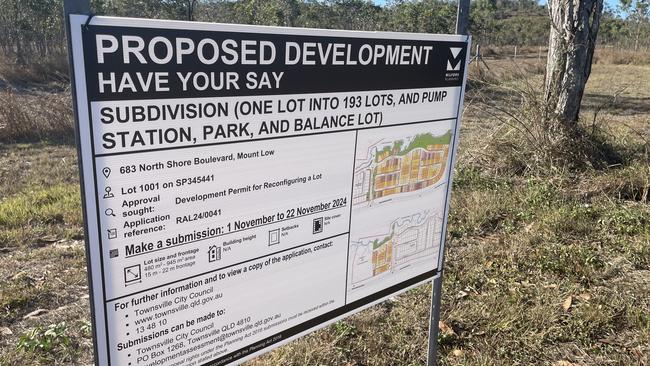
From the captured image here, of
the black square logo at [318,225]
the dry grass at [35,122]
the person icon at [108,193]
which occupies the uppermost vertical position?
the person icon at [108,193]

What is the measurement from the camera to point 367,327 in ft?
10.5

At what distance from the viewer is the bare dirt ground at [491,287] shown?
115 inches

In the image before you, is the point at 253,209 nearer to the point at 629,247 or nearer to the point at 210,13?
the point at 629,247

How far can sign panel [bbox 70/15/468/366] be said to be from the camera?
4.91ft

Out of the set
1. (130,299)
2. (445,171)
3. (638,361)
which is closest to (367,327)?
(445,171)

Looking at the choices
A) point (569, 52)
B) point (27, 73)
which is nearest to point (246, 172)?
point (569, 52)

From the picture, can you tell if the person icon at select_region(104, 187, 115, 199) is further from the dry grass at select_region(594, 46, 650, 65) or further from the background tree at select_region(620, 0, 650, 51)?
the background tree at select_region(620, 0, 650, 51)

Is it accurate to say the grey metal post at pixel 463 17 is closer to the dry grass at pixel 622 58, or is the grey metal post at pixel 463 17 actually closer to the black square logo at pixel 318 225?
the black square logo at pixel 318 225

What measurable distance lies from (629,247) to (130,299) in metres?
3.65

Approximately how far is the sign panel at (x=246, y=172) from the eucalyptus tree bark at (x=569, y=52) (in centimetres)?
448

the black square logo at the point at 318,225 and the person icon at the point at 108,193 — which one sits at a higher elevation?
the person icon at the point at 108,193

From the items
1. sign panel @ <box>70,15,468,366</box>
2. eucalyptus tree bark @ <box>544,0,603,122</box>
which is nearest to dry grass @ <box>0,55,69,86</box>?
eucalyptus tree bark @ <box>544,0,603,122</box>

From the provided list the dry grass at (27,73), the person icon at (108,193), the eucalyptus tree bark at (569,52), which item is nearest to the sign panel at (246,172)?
the person icon at (108,193)

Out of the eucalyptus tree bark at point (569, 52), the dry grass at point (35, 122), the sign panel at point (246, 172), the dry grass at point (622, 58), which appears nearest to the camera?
the sign panel at point (246, 172)
